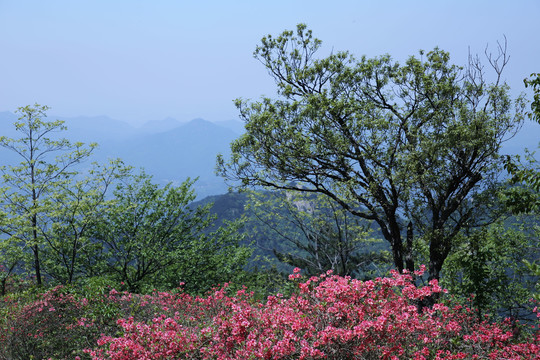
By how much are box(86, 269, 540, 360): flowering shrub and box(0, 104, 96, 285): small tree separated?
10587 millimetres

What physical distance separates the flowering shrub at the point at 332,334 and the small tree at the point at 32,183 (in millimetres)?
10587

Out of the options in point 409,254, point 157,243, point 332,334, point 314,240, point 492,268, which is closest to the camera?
point 332,334

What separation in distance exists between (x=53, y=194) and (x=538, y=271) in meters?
15.3

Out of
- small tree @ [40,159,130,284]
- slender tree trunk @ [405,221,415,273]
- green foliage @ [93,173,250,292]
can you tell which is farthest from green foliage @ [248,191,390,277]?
small tree @ [40,159,130,284]

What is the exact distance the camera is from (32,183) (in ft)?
49.5

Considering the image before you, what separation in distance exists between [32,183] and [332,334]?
15021 mm

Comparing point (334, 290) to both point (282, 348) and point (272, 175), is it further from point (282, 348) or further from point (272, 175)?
point (272, 175)

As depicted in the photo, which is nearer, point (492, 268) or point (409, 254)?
point (409, 254)

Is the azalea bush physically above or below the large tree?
below

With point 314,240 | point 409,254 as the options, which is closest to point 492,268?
point 409,254

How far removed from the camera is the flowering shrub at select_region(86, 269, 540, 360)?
4.51 m

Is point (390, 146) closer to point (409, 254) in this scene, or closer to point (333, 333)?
point (409, 254)

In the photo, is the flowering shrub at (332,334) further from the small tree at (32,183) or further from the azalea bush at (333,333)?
the small tree at (32,183)

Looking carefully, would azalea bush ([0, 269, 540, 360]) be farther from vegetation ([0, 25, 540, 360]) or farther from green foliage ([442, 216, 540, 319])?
green foliage ([442, 216, 540, 319])
